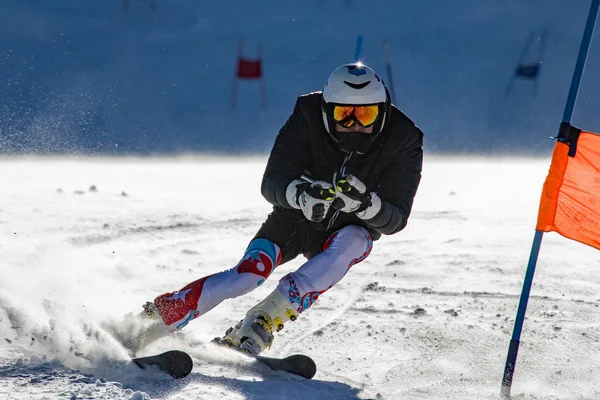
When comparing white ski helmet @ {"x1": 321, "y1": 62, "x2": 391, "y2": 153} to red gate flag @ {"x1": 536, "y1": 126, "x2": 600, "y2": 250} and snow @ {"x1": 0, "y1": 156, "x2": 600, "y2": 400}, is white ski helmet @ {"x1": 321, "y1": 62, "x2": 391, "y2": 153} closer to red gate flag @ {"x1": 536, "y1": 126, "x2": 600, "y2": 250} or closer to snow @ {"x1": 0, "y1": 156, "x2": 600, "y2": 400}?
red gate flag @ {"x1": 536, "y1": 126, "x2": 600, "y2": 250}

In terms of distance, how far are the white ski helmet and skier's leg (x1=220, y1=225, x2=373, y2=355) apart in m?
0.56

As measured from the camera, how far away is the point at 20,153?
12.2 meters

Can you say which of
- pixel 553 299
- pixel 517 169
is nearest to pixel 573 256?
pixel 553 299

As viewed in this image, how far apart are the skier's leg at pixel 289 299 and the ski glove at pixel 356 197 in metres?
0.25

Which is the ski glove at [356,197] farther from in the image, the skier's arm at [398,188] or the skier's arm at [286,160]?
the skier's arm at [286,160]

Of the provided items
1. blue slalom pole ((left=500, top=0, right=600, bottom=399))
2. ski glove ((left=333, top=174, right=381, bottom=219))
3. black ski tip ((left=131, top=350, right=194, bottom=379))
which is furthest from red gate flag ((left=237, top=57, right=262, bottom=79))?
black ski tip ((left=131, top=350, right=194, bottom=379))

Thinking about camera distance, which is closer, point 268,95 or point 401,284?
point 401,284

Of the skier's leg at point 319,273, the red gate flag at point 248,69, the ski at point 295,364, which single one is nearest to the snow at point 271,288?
the ski at point 295,364

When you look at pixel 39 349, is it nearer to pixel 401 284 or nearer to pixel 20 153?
pixel 401 284

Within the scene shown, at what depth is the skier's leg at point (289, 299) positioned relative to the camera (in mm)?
3920

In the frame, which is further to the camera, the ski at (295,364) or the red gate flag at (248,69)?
the red gate flag at (248,69)

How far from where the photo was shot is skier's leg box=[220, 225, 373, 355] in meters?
3.92

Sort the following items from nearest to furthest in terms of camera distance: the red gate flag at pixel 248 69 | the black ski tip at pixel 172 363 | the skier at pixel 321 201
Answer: the black ski tip at pixel 172 363, the skier at pixel 321 201, the red gate flag at pixel 248 69

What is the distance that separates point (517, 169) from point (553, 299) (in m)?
8.19
